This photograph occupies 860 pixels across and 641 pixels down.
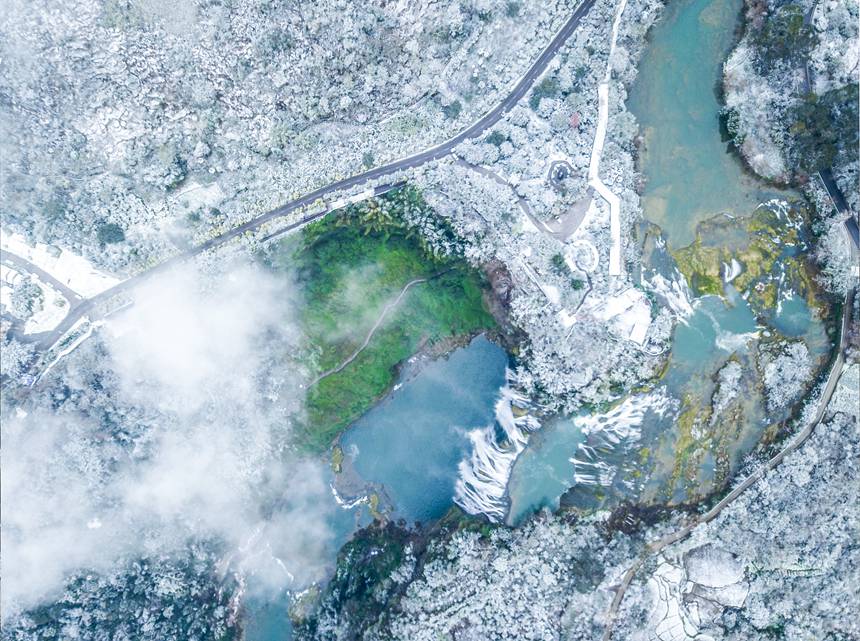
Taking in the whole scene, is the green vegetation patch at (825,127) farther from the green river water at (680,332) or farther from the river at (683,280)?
the green river water at (680,332)

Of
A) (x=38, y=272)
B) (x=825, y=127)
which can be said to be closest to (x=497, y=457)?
(x=825, y=127)

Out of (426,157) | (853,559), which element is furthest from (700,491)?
(426,157)

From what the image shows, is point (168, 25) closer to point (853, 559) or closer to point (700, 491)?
point (700, 491)

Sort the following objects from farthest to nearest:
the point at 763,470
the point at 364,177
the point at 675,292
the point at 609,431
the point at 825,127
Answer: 1. the point at 364,177
2. the point at 609,431
3. the point at 675,292
4. the point at 763,470
5. the point at 825,127

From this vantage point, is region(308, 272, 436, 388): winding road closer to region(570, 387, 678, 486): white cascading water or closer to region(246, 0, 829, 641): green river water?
region(246, 0, 829, 641): green river water

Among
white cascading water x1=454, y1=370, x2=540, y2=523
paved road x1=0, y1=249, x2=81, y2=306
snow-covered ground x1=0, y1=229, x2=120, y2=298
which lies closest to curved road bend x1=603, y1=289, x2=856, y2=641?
white cascading water x1=454, y1=370, x2=540, y2=523

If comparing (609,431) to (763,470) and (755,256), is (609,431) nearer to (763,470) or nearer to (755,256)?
(763,470)
